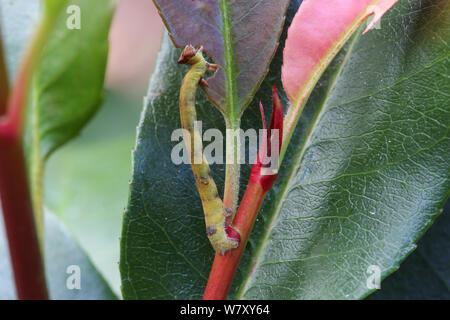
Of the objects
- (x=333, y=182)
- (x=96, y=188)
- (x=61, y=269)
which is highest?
(x=333, y=182)

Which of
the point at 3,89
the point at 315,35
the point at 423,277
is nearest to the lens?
the point at 3,89

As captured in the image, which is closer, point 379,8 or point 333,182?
point 379,8

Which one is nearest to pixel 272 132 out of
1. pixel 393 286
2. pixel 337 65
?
pixel 337 65

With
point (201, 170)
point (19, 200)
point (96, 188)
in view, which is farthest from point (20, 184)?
point (96, 188)

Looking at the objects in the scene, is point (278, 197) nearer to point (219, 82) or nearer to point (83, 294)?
point (219, 82)

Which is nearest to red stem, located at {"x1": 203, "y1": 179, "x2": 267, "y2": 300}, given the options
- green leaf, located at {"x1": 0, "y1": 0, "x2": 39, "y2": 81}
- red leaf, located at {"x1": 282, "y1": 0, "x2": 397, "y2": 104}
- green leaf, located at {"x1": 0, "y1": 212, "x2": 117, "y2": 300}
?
red leaf, located at {"x1": 282, "y1": 0, "x2": 397, "y2": 104}

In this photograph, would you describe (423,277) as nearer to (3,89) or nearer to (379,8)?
(379,8)

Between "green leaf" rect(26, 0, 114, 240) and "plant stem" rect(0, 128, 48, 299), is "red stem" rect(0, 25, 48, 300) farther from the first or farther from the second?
"green leaf" rect(26, 0, 114, 240)
